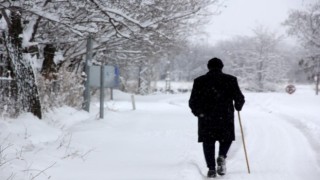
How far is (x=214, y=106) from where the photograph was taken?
7273 millimetres

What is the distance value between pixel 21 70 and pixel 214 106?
5.72 m

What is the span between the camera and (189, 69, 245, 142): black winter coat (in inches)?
286

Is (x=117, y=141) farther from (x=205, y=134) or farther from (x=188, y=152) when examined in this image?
(x=205, y=134)

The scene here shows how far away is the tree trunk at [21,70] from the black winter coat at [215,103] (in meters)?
5.34

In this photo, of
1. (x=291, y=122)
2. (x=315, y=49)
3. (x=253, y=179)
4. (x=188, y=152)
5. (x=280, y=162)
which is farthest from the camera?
(x=315, y=49)

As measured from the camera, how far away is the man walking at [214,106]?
7.27 metres

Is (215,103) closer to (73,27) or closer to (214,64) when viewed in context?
(214,64)

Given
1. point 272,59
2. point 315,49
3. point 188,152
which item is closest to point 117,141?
point 188,152

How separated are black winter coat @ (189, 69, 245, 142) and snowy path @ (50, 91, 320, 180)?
2.22ft

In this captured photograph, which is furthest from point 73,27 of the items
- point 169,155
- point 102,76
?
point 102,76

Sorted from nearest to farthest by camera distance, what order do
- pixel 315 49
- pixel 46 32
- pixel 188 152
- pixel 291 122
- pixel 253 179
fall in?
pixel 253 179, pixel 188 152, pixel 46 32, pixel 291 122, pixel 315 49

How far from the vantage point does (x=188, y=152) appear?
31.2 ft

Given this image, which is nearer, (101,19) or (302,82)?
(101,19)

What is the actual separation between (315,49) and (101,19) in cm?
2929
